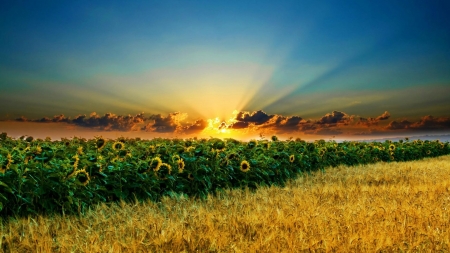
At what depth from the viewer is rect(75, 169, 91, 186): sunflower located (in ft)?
17.6

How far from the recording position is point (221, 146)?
7.70m

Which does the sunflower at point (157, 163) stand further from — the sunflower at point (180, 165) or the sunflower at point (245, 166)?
the sunflower at point (245, 166)

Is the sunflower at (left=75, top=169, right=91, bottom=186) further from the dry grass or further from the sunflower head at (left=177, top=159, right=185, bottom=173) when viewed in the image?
the sunflower head at (left=177, top=159, right=185, bottom=173)

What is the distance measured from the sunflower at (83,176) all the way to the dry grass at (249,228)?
1.44 feet

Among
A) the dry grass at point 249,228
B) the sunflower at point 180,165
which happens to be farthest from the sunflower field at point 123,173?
the dry grass at point 249,228

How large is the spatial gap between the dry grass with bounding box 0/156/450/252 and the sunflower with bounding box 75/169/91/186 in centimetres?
44

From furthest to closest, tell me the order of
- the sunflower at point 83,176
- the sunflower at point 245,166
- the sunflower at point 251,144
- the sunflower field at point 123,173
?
the sunflower at point 251,144 → the sunflower at point 245,166 → the sunflower at point 83,176 → the sunflower field at point 123,173

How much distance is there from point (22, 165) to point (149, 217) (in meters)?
1.84

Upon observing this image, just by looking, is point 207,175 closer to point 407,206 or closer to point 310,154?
point 407,206

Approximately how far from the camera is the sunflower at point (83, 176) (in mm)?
5365

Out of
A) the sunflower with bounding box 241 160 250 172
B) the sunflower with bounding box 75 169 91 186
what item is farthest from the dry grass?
the sunflower with bounding box 241 160 250 172

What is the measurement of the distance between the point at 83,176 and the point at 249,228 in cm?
239

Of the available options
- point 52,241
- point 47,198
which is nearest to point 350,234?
point 52,241

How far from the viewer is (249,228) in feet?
14.1
